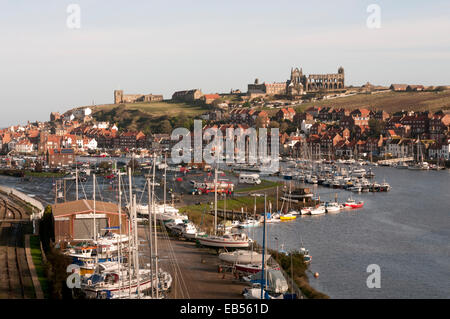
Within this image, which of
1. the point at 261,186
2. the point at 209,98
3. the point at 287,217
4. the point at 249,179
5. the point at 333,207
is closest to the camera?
the point at 287,217

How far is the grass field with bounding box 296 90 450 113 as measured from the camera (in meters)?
81.7

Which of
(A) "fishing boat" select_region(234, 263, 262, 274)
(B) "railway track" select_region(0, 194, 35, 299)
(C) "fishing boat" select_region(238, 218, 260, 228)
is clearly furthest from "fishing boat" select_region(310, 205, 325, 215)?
(B) "railway track" select_region(0, 194, 35, 299)

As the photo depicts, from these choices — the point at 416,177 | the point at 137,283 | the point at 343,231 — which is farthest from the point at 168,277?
the point at 416,177

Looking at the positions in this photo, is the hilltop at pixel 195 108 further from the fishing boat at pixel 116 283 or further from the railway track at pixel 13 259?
the fishing boat at pixel 116 283

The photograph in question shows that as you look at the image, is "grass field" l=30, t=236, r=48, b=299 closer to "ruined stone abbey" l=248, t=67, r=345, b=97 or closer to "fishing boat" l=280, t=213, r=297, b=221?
"fishing boat" l=280, t=213, r=297, b=221

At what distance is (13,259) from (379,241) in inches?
484

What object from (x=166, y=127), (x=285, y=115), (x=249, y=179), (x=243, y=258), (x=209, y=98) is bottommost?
(x=243, y=258)

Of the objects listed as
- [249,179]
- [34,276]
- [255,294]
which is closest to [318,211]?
[249,179]

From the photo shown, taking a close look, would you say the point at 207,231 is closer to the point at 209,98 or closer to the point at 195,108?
the point at 195,108

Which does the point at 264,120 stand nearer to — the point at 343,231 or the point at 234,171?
the point at 234,171

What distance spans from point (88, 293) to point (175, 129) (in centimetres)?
6498

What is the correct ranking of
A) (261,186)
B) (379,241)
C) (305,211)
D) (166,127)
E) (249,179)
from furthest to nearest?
1. (166,127)
2. (249,179)
3. (261,186)
4. (305,211)
5. (379,241)

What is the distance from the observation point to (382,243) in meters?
20.8

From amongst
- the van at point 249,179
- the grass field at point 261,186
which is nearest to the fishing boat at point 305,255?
the grass field at point 261,186
